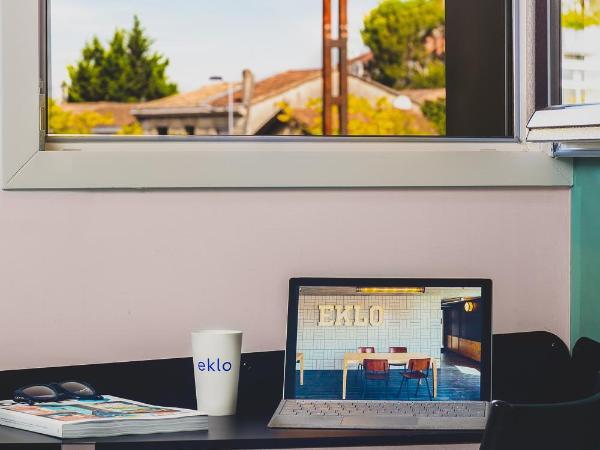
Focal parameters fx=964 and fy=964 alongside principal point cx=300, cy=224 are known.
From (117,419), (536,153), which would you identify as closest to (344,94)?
(536,153)

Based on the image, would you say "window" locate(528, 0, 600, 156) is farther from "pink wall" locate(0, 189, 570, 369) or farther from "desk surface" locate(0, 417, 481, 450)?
"desk surface" locate(0, 417, 481, 450)

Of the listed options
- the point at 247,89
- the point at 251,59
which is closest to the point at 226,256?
the point at 247,89

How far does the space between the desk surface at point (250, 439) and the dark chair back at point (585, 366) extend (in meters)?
0.46

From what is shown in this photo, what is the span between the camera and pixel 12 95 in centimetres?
182

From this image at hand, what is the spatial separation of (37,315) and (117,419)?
0.46 metres

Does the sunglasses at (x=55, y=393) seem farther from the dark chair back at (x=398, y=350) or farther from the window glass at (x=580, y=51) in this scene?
the window glass at (x=580, y=51)

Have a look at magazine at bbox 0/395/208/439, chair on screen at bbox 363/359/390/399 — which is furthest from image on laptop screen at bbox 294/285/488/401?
magazine at bbox 0/395/208/439

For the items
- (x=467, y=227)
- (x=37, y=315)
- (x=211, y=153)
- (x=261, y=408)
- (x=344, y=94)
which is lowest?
(x=261, y=408)

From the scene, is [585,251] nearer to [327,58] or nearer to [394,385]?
[394,385]

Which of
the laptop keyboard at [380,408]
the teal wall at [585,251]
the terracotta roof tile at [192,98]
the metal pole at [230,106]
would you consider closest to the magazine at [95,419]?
the laptop keyboard at [380,408]

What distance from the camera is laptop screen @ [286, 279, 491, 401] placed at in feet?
5.63

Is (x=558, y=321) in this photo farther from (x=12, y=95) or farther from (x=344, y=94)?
(x=344, y=94)

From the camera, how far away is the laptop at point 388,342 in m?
1.71

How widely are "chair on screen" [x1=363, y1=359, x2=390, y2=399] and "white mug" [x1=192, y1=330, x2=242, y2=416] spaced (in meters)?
0.23
